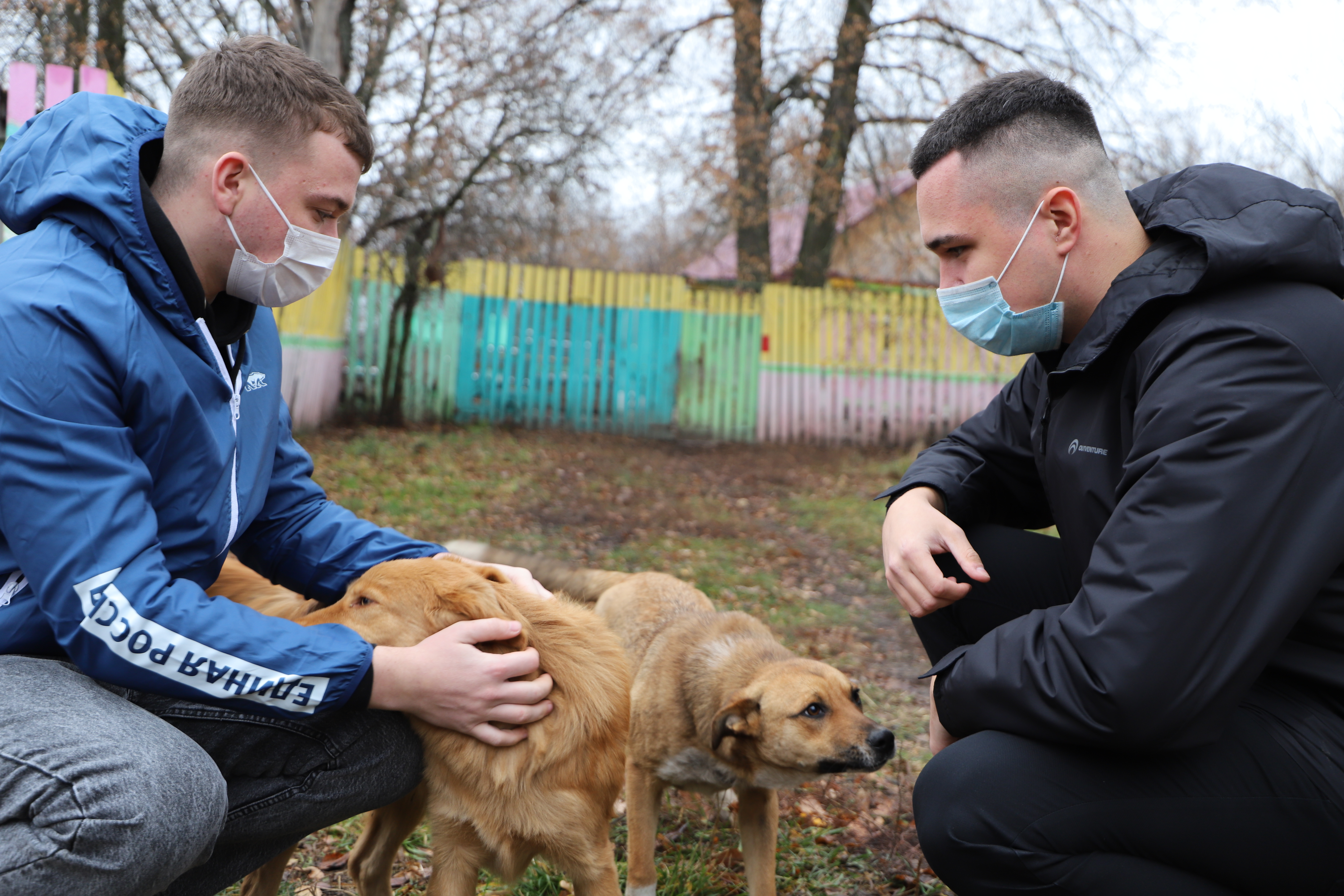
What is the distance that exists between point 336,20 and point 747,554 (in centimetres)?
765

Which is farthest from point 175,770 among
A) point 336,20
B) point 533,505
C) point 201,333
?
point 336,20

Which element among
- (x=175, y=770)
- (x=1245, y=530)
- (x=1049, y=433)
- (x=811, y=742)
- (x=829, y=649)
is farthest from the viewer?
(x=829, y=649)

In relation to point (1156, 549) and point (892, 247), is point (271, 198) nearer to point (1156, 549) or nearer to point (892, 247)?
point (1156, 549)

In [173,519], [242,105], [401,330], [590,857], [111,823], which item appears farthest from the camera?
[401,330]

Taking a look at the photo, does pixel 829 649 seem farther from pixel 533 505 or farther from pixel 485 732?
pixel 533 505

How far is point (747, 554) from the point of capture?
27.8ft

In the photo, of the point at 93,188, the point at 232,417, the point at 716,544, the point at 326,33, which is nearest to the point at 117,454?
the point at 232,417

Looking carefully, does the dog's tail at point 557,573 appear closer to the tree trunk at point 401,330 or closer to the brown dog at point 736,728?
the brown dog at point 736,728

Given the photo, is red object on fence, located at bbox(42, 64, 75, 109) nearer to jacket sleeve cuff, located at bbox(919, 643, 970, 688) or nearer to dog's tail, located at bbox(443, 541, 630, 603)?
dog's tail, located at bbox(443, 541, 630, 603)

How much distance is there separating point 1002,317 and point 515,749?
1849 mm

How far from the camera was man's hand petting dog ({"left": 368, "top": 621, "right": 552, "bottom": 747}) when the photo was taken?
7.16 feet

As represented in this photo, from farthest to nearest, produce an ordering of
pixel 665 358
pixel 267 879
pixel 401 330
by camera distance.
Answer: pixel 665 358, pixel 401 330, pixel 267 879

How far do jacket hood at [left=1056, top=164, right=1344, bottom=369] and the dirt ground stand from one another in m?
2.21

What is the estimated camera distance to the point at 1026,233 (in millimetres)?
2389
